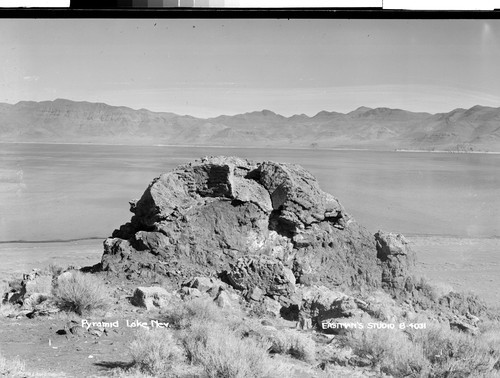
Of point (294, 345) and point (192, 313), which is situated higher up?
point (192, 313)

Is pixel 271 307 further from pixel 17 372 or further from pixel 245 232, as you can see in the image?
pixel 17 372

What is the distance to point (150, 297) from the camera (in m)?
6.46

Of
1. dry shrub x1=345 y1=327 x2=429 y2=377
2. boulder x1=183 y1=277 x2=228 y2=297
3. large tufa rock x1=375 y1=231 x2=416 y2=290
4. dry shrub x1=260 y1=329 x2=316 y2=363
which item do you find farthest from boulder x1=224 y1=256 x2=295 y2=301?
large tufa rock x1=375 y1=231 x2=416 y2=290

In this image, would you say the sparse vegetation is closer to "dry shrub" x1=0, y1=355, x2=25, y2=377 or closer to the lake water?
the lake water

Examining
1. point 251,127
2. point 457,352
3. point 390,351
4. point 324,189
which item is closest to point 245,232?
point 324,189

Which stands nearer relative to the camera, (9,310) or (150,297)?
(150,297)

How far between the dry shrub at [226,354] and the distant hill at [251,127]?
1.82 m

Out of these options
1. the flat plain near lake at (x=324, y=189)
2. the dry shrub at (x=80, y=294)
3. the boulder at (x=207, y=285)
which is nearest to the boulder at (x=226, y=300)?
the boulder at (x=207, y=285)

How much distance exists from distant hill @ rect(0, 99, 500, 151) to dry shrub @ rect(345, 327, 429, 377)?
1814 mm

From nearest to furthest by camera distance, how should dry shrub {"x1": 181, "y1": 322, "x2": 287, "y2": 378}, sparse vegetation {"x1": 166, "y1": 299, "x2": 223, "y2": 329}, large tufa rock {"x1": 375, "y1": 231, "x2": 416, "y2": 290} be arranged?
dry shrub {"x1": 181, "y1": 322, "x2": 287, "y2": 378} → sparse vegetation {"x1": 166, "y1": 299, "x2": 223, "y2": 329} → large tufa rock {"x1": 375, "y1": 231, "x2": 416, "y2": 290}

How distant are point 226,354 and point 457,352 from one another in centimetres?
197

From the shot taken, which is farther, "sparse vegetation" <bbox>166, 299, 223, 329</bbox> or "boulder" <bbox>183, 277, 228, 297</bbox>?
"boulder" <bbox>183, 277, 228, 297</bbox>

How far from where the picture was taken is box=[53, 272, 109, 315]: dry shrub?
6289mm

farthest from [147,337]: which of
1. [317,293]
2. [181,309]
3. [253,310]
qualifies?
[317,293]
